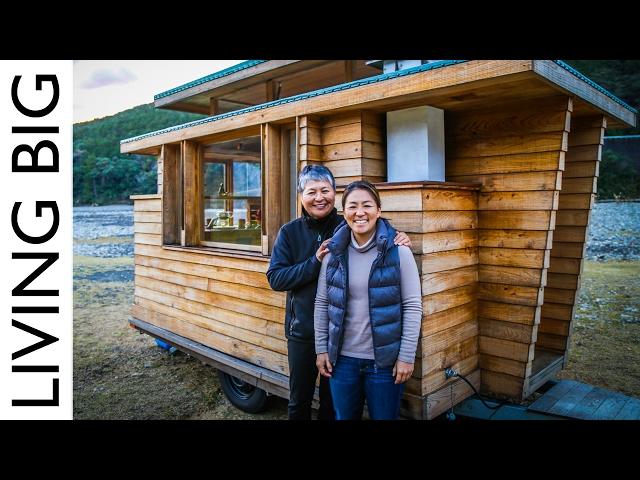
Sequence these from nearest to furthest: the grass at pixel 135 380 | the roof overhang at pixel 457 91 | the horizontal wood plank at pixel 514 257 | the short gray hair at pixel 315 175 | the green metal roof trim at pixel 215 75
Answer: the short gray hair at pixel 315 175 < the roof overhang at pixel 457 91 < the horizontal wood plank at pixel 514 257 < the grass at pixel 135 380 < the green metal roof trim at pixel 215 75

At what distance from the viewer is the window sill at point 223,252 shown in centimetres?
420

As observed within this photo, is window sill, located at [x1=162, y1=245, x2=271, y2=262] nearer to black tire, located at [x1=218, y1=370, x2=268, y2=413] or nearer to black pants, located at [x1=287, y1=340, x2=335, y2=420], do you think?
black tire, located at [x1=218, y1=370, x2=268, y2=413]

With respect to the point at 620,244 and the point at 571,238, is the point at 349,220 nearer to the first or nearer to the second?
the point at 571,238

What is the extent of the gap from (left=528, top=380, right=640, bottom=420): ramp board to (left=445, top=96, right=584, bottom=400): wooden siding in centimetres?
23

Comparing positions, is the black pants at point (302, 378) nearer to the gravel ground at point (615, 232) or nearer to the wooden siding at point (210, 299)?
the wooden siding at point (210, 299)

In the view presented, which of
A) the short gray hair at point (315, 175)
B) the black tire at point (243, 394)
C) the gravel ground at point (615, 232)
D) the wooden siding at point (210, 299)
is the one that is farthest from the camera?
the gravel ground at point (615, 232)

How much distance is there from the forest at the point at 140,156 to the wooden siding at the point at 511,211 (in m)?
18.4

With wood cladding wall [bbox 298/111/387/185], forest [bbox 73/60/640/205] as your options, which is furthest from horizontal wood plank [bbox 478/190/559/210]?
forest [bbox 73/60/640/205]

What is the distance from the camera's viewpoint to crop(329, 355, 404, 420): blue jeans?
7.91 ft

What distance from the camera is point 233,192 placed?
4988 millimetres

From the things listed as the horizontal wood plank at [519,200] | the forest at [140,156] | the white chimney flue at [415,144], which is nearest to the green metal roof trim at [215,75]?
the white chimney flue at [415,144]

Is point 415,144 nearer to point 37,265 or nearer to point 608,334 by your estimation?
point 37,265

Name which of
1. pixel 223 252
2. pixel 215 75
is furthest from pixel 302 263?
pixel 215 75

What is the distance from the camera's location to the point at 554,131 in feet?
11.1
